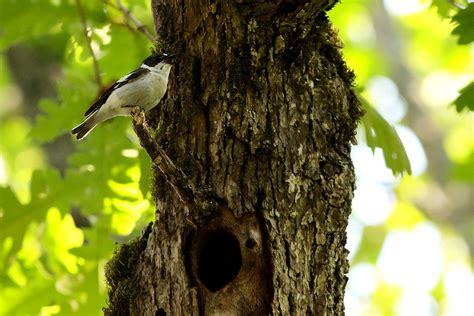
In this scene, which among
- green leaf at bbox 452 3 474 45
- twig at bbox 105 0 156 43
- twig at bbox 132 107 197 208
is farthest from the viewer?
twig at bbox 105 0 156 43

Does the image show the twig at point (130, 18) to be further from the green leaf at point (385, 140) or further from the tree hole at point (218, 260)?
the tree hole at point (218, 260)

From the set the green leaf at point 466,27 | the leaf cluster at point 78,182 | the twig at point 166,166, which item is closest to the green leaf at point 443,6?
the green leaf at point 466,27

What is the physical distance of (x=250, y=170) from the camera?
3.14 m

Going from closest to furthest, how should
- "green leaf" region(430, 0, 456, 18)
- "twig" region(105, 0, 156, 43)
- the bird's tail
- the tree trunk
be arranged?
the tree trunk, the bird's tail, "green leaf" region(430, 0, 456, 18), "twig" region(105, 0, 156, 43)

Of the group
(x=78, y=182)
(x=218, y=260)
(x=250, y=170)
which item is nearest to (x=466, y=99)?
(x=250, y=170)

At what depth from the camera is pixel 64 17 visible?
480cm

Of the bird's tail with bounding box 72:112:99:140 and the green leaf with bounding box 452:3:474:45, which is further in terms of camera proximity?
the bird's tail with bounding box 72:112:99:140

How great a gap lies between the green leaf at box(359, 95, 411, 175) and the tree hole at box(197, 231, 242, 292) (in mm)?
1087

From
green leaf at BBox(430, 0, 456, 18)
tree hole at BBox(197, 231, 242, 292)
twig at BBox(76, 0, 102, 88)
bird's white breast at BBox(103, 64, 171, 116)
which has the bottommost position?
tree hole at BBox(197, 231, 242, 292)

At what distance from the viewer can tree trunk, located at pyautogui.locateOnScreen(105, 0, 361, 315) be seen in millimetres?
3061

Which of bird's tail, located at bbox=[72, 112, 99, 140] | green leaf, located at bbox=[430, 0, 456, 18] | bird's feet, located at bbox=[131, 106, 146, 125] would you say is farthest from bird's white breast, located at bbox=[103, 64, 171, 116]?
green leaf, located at bbox=[430, 0, 456, 18]

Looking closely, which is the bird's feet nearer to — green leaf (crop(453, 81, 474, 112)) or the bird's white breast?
the bird's white breast

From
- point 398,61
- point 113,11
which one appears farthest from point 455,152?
point 113,11

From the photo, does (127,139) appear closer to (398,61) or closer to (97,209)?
(97,209)
